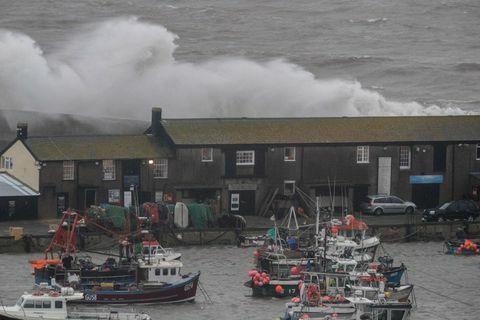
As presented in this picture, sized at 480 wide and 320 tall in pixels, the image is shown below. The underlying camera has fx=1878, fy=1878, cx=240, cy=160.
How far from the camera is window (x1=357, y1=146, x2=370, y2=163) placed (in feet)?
249

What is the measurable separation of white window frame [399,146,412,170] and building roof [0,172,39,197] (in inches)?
594

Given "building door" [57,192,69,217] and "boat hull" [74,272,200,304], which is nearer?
"boat hull" [74,272,200,304]

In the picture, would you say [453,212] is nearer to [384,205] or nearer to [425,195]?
[384,205]

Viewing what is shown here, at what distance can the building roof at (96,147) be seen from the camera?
72.9m

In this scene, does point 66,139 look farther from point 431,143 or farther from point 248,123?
point 431,143

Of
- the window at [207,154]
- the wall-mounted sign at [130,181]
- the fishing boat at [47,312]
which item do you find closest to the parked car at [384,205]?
the window at [207,154]

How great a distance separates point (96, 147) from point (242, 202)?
6.20 m

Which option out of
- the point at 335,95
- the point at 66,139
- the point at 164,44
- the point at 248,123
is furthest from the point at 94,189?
the point at 164,44

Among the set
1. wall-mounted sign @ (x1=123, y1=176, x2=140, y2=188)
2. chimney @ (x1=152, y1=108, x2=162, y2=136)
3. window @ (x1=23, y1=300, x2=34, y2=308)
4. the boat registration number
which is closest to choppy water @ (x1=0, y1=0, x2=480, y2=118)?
chimney @ (x1=152, y1=108, x2=162, y2=136)

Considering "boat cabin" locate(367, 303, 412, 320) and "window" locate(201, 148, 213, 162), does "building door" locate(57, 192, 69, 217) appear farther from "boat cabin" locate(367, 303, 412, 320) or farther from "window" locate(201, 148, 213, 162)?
"boat cabin" locate(367, 303, 412, 320)

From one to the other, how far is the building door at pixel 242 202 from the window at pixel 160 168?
2.78 metres

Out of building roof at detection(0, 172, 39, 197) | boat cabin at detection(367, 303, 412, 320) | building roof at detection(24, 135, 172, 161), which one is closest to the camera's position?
boat cabin at detection(367, 303, 412, 320)

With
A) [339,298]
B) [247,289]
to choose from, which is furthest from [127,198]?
[339,298]

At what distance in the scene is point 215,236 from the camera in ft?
230
